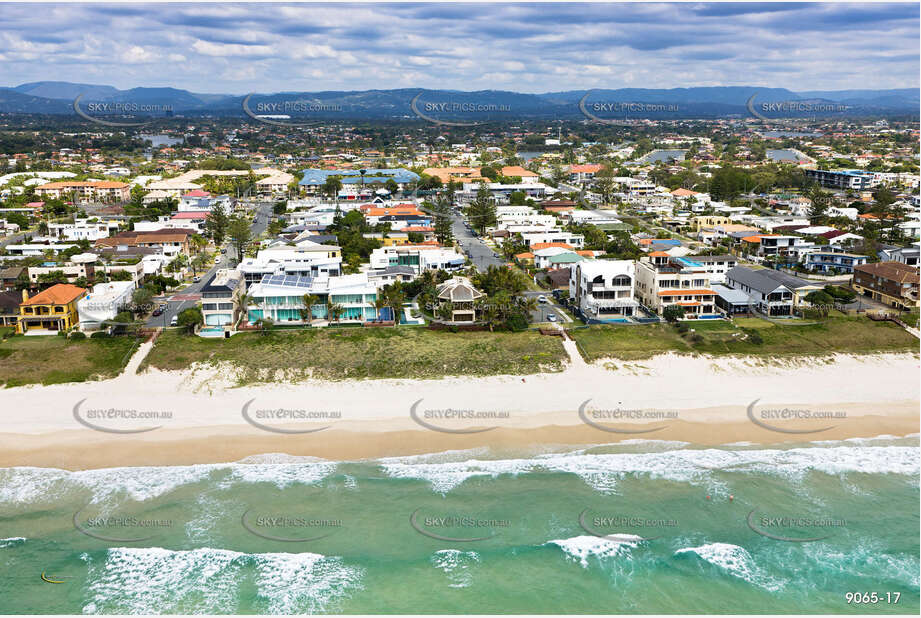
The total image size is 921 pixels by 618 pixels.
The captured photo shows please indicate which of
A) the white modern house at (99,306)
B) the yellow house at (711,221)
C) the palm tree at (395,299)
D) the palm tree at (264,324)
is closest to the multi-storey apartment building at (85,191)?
the white modern house at (99,306)

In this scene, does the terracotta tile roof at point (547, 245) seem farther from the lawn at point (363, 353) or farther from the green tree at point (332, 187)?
the green tree at point (332, 187)

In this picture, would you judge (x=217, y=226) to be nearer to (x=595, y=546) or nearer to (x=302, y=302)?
(x=302, y=302)

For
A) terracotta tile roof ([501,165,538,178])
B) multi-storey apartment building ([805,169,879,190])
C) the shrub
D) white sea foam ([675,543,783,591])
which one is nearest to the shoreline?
white sea foam ([675,543,783,591])

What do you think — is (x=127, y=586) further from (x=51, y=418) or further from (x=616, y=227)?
(x=616, y=227)

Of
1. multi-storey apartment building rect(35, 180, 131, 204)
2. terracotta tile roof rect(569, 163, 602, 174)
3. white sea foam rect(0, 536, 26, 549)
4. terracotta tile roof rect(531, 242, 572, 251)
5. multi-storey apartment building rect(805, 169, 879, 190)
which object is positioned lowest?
white sea foam rect(0, 536, 26, 549)

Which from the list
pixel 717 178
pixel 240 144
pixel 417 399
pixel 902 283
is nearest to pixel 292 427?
pixel 417 399

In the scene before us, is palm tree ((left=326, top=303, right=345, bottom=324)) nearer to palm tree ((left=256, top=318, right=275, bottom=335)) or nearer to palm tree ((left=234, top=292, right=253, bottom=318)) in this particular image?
palm tree ((left=256, top=318, right=275, bottom=335))

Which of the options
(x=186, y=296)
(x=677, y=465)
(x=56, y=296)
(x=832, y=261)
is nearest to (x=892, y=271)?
(x=832, y=261)
